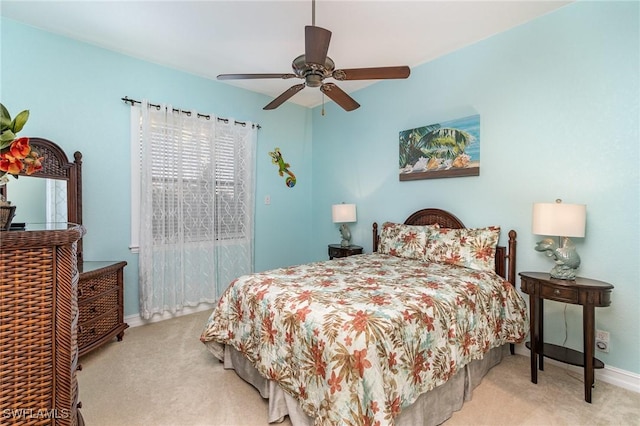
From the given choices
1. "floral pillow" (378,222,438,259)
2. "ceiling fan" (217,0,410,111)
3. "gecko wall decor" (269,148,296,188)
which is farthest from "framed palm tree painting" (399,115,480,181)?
"gecko wall decor" (269,148,296,188)

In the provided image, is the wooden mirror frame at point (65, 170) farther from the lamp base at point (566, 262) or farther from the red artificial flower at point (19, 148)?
the lamp base at point (566, 262)

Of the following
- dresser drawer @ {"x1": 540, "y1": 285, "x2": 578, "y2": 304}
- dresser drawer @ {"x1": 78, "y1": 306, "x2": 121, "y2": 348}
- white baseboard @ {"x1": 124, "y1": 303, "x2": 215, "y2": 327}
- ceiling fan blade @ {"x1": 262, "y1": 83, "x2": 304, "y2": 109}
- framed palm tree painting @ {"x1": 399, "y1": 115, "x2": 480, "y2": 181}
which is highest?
ceiling fan blade @ {"x1": 262, "y1": 83, "x2": 304, "y2": 109}

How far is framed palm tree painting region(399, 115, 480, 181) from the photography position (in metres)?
2.96

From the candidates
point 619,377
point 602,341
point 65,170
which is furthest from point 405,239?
point 65,170

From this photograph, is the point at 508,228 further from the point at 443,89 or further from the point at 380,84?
the point at 380,84

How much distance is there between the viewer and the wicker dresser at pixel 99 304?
2.38m

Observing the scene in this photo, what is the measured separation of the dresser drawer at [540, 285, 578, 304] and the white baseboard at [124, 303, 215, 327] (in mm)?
3384

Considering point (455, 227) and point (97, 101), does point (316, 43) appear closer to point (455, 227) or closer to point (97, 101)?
point (455, 227)

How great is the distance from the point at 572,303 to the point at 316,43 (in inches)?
90.3

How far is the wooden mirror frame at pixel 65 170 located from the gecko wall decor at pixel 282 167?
7.24ft

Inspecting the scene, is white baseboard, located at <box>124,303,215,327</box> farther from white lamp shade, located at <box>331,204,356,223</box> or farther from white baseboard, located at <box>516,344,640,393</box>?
white baseboard, located at <box>516,344,640,393</box>

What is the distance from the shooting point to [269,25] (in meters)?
2.62

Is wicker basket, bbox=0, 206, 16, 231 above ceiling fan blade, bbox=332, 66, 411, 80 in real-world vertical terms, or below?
below

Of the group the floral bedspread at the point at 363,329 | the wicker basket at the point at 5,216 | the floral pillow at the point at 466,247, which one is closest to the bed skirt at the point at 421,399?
the floral bedspread at the point at 363,329
